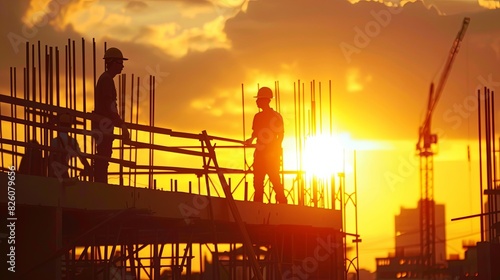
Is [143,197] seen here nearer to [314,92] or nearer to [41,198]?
[41,198]

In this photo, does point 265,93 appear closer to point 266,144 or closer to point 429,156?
point 266,144

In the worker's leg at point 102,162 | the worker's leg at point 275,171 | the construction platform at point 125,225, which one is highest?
the worker's leg at point 275,171

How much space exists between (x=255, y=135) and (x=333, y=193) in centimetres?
753

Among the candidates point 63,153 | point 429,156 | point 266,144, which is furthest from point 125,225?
point 429,156

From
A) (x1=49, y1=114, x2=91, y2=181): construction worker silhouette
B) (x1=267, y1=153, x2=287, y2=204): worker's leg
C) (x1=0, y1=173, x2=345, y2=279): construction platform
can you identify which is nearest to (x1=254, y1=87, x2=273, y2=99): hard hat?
(x1=267, y1=153, x2=287, y2=204): worker's leg

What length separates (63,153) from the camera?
62.7ft

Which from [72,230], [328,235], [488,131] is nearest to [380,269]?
[488,131]

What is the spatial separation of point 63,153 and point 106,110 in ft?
6.80

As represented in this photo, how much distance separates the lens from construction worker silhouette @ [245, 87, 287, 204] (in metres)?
25.1

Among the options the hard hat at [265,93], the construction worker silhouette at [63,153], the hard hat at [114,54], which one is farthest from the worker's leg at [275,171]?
the hard hat at [114,54]

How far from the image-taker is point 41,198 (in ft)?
60.0

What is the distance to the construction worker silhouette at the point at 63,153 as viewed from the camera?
1888 cm

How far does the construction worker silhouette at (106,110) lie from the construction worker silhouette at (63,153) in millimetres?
441

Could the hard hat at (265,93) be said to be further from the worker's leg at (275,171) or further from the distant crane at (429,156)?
the distant crane at (429,156)
